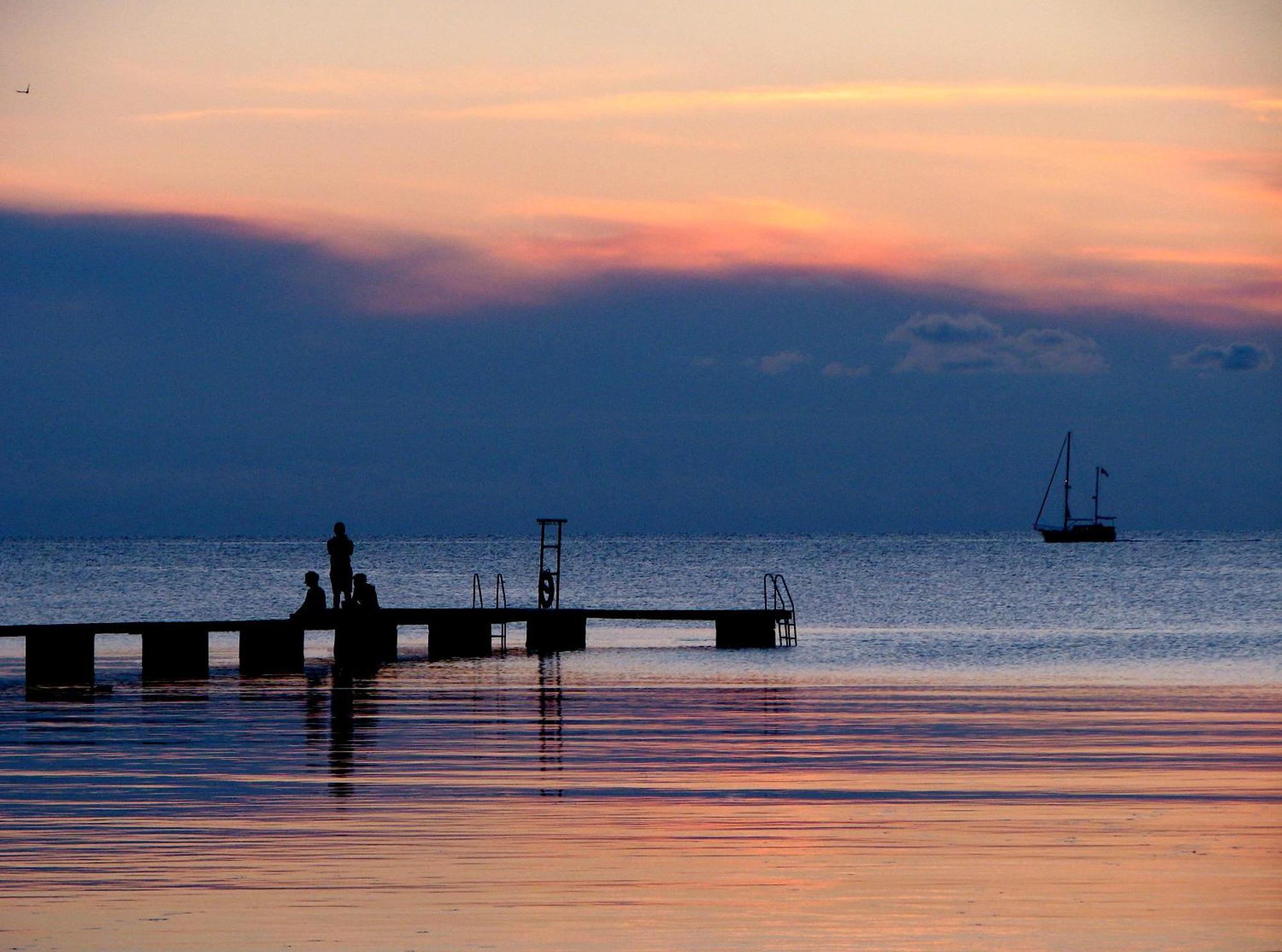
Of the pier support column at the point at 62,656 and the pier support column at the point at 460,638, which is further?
the pier support column at the point at 460,638

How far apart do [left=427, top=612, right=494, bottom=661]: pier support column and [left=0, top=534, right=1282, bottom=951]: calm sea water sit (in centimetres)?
510

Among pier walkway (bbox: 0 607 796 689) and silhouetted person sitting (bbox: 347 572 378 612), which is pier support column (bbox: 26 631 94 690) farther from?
silhouetted person sitting (bbox: 347 572 378 612)

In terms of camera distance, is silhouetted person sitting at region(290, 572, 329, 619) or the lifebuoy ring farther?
the lifebuoy ring

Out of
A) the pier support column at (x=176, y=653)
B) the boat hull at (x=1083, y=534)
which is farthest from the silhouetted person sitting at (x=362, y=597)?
the boat hull at (x=1083, y=534)

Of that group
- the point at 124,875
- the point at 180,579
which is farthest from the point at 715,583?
the point at 124,875

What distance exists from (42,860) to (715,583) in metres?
120

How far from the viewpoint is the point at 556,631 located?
119ft

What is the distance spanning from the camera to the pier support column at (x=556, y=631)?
118 ft

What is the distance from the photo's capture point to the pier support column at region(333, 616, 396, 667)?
29.4 metres

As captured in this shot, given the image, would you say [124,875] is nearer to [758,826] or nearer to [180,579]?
[758,826]

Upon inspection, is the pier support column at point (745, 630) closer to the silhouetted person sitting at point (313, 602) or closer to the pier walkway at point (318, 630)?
the pier walkway at point (318, 630)

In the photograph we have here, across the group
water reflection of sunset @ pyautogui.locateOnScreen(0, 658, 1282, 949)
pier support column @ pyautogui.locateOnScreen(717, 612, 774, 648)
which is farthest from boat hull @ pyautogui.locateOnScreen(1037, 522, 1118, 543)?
water reflection of sunset @ pyautogui.locateOnScreen(0, 658, 1282, 949)

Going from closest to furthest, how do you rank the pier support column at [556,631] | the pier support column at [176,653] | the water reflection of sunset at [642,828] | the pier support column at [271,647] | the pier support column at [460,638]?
the water reflection of sunset at [642,828]
the pier support column at [176,653]
the pier support column at [271,647]
the pier support column at [460,638]
the pier support column at [556,631]

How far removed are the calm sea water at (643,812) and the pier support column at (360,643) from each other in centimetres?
104
